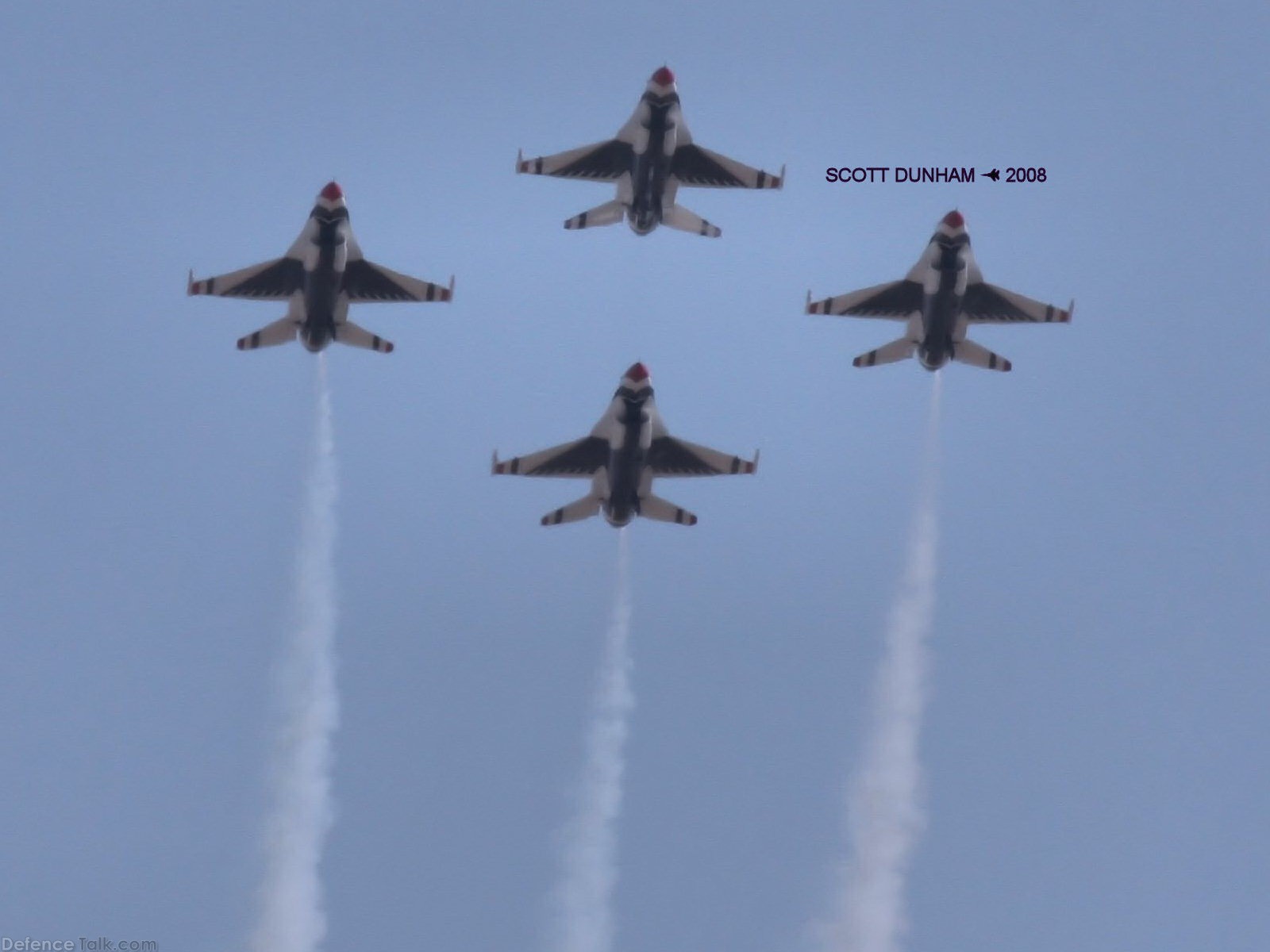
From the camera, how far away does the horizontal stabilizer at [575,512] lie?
118375mm

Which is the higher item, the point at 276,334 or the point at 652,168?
the point at 652,168

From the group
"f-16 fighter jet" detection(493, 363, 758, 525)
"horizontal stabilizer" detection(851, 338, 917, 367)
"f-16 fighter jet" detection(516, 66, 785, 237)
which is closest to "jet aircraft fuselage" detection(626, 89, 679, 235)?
"f-16 fighter jet" detection(516, 66, 785, 237)

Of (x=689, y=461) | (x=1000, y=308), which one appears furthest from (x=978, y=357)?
(x=689, y=461)

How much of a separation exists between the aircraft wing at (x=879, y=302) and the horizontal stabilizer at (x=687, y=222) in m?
5.11

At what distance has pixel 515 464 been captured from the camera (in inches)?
4749

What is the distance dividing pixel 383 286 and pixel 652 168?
1117 centimetres

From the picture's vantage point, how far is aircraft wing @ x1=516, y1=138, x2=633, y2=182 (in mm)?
120000

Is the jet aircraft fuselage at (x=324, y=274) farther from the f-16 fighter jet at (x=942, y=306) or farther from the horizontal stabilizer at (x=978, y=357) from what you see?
the horizontal stabilizer at (x=978, y=357)

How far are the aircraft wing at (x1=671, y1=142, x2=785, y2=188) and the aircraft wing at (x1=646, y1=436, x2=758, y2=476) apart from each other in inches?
400

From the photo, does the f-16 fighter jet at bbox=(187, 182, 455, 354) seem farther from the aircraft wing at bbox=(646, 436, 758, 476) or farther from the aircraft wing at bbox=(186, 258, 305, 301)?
the aircraft wing at bbox=(646, 436, 758, 476)

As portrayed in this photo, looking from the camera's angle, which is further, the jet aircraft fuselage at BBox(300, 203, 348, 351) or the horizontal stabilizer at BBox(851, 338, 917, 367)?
the horizontal stabilizer at BBox(851, 338, 917, 367)

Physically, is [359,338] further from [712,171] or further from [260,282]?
[712,171]

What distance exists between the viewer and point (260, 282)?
117500 mm

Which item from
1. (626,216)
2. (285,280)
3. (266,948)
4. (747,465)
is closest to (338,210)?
(285,280)
